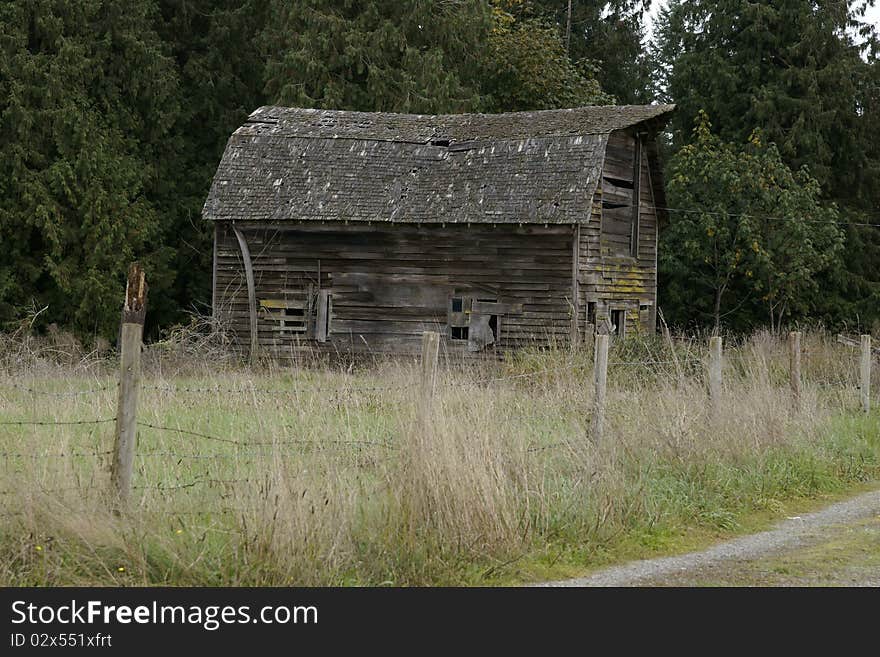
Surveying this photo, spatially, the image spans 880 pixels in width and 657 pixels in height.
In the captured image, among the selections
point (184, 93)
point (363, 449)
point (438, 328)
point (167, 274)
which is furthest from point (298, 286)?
point (363, 449)

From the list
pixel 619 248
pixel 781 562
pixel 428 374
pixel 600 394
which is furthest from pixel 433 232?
pixel 781 562

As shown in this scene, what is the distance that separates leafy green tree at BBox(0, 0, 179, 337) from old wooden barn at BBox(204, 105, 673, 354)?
6.54m

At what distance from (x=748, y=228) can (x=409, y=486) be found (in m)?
25.6

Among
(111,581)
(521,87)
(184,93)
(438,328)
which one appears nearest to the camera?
(111,581)

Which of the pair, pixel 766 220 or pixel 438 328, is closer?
pixel 438 328

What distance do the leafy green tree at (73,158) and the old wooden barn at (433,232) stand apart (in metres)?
6.54

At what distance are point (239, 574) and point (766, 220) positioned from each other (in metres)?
27.8

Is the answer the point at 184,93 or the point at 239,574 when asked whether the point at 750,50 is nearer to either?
the point at 184,93

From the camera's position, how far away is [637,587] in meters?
7.81

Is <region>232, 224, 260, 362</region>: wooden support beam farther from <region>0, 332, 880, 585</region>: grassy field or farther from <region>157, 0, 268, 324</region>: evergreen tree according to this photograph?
<region>0, 332, 880, 585</region>: grassy field

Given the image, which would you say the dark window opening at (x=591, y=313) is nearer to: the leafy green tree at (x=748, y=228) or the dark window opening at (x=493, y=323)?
the dark window opening at (x=493, y=323)

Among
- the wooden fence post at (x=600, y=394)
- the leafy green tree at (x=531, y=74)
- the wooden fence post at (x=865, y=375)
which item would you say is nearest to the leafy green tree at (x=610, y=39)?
the leafy green tree at (x=531, y=74)

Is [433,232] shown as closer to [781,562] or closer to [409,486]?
[781,562]

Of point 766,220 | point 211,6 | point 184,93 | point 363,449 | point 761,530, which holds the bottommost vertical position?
point 761,530
